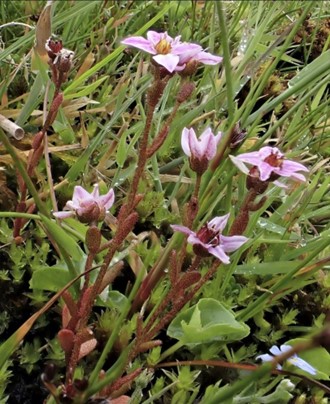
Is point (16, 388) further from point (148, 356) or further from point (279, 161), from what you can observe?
point (279, 161)

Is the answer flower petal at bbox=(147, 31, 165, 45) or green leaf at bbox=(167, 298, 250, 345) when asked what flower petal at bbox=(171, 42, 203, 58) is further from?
green leaf at bbox=(167, 298, 250, 345)

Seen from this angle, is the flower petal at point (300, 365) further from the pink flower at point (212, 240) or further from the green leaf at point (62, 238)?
the green leaf at point (62, 238)

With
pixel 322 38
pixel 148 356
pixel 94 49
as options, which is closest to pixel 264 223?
pixel 148 356

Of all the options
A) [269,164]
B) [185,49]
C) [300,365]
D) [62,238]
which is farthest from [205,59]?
[300,365]

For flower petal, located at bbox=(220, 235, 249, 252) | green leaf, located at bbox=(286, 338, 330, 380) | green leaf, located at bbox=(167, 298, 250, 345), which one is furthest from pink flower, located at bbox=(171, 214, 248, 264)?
green leaf, located at bbox=(286, 338, 330, 380)

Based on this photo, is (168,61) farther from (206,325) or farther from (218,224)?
(206,325)

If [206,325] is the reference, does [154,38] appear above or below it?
above

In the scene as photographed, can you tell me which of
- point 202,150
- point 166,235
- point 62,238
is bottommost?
point 166,235

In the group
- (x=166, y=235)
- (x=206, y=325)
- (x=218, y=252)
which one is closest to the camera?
(x=218, y=252)
